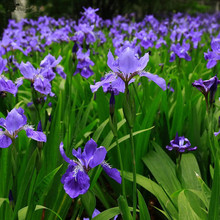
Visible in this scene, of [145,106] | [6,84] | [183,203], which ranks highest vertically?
[6,84]

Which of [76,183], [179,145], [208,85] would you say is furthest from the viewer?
[179,145]

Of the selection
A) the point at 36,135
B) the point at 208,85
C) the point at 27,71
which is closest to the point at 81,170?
the point at 36,135

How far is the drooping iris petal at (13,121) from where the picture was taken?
1027 mm

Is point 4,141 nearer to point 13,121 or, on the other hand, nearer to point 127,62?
point 13,121

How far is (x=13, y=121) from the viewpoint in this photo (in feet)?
3.38

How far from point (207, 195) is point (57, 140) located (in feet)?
2.24

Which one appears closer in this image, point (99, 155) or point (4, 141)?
point (99, 155)

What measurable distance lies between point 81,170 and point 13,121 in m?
0.31

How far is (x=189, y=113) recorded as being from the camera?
204 centimetres

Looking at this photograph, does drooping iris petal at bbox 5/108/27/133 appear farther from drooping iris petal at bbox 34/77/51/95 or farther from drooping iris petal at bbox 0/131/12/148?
drooping iris petal at bbox 34/77/51/95

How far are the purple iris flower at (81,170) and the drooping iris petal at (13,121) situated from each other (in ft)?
0.72

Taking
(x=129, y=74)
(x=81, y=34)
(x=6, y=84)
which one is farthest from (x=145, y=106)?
(x=81, y=34)

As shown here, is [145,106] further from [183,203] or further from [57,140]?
[183,203]

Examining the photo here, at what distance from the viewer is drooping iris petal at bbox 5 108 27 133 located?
1027 mm
